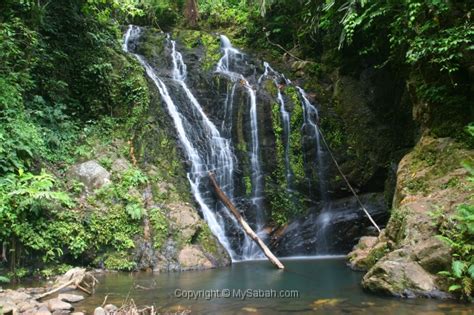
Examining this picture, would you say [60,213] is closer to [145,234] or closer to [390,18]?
Answer: [145,234]

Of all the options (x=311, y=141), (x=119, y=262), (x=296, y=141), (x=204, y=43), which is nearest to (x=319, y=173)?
(x=311, y=141)

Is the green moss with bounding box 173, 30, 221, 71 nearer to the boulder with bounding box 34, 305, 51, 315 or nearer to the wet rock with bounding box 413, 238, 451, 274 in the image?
the wet rock with bounding box 413, 238, 451, 274

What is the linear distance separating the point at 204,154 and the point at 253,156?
1773mm

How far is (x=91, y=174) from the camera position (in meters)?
11.0

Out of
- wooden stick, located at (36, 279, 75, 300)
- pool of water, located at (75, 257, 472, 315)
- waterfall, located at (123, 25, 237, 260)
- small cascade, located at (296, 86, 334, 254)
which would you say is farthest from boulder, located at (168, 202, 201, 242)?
small cascade, located at (296, 86, 334, 254)

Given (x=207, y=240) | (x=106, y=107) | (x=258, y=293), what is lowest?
(x=258, y=293)

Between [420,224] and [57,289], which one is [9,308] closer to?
[57,289]

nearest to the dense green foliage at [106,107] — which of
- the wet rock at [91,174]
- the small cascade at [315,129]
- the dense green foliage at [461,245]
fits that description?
the dense green foliage at [461,245]

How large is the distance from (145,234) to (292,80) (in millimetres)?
9684

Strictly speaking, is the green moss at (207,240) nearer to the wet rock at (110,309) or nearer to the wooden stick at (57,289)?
the wooden stick at (57,289)

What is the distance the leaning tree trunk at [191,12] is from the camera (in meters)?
21.6

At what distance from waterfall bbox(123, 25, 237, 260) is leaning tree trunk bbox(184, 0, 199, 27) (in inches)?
267

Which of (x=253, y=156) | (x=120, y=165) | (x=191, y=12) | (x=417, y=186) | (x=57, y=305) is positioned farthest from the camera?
(x=191, y=12)

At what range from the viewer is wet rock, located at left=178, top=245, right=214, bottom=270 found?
1027 centimetres
